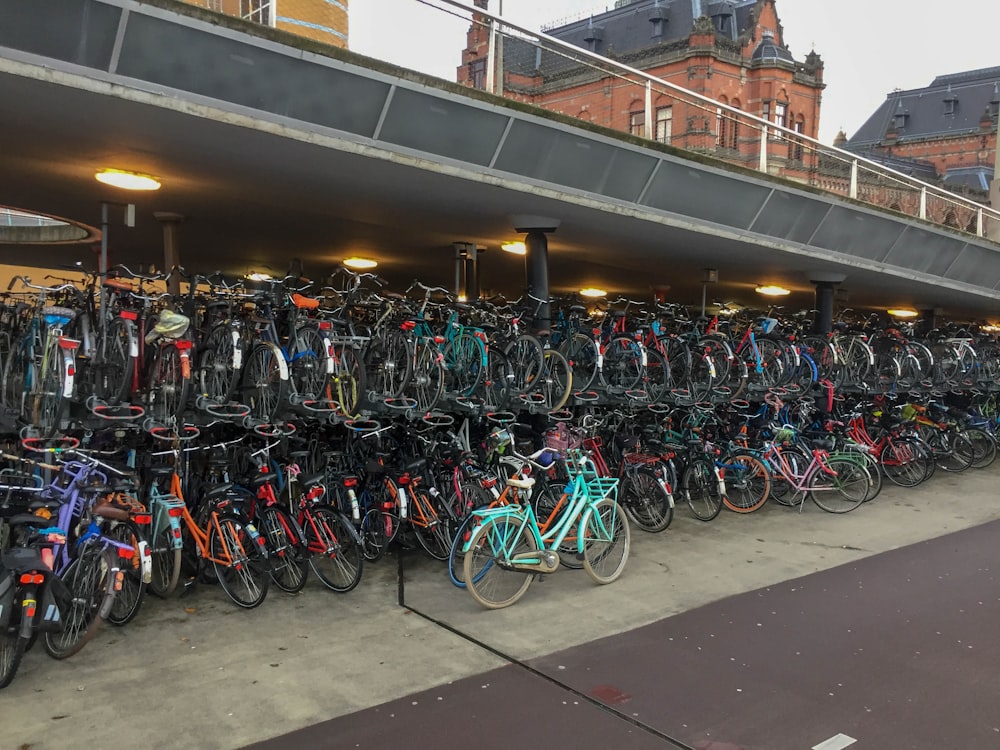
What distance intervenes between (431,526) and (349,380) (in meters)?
1.54

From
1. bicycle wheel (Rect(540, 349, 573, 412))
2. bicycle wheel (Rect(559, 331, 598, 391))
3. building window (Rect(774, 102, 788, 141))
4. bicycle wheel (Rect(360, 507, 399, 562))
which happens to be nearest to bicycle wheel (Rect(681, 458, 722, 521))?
bicycle wheel (Rect(559, 331, 598, 391))

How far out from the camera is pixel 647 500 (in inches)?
344

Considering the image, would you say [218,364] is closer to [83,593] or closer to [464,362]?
[83,593]

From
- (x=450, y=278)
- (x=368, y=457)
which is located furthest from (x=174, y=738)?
(x=450, y=278)

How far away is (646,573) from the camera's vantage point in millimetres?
7160

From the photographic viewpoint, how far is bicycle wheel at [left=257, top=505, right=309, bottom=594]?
6160mm

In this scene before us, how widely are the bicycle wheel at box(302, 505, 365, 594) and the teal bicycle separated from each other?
100 cm

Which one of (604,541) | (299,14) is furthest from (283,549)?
(299,14)

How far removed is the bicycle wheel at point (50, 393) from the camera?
18.1 feet

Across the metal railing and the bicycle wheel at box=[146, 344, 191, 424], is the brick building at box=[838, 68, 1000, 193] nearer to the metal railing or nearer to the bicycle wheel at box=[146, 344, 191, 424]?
the metal railing

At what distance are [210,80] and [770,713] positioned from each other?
229 inches

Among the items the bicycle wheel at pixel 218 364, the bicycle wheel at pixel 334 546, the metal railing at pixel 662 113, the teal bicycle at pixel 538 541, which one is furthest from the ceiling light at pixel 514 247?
the bicycle wheel at pixel 334 546

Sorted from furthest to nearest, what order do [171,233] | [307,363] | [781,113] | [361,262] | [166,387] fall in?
[781,113], [361,262], [171,233], [307,363], [166,387]

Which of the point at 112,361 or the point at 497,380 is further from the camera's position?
the point at 497,380
